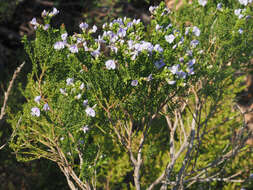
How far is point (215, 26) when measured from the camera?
2619 mm

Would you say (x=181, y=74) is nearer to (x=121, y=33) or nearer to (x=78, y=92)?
(x=121, y=33)

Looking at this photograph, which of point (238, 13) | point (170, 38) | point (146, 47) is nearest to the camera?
point (146, 47)

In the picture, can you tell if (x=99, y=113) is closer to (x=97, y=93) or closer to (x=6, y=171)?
(x=97, y=93)

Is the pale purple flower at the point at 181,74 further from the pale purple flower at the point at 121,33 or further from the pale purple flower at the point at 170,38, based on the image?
the pale purple flower at the point at 121,33

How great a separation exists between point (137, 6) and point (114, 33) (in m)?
4.99

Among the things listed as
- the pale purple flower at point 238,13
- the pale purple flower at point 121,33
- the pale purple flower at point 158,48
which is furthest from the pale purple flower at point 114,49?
the pale purple flower at point 238,13

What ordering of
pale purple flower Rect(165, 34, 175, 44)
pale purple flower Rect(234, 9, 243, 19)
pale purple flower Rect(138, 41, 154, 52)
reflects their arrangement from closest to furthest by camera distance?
1. pale purple flower Rect(138, 41, 154, 52)
2. pale purple flower Rect(165, 34, 175, 44)
3. pale purple flower Rect(234, 9, 243, 19)

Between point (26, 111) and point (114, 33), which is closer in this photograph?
point (114, 33)

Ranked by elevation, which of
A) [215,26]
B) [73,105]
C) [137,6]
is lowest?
[73,105]

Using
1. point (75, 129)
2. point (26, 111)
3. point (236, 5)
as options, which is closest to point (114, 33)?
point (75, 129)

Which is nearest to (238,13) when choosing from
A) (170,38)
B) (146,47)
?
(170,38)

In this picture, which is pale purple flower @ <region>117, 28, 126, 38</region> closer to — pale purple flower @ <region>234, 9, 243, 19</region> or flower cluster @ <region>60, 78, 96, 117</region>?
flower cluster @ <region>60, 78, 96, 117</region>

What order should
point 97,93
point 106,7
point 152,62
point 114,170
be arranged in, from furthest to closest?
1. point 106,7
2. point 114,170
3. point 97,93
4. point 152,62

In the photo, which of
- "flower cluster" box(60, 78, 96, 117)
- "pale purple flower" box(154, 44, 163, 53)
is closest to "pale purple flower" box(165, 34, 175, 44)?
"pale purple flower" box(154, 44, 163, 53)
